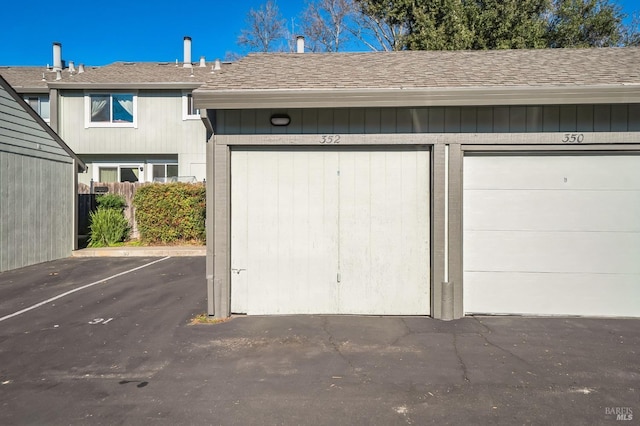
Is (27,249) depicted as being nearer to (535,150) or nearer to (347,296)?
(347,296)

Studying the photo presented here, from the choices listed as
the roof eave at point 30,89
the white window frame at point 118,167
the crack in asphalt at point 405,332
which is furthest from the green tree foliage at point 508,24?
the roof eave at point 30,89

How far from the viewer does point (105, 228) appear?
14125 mm

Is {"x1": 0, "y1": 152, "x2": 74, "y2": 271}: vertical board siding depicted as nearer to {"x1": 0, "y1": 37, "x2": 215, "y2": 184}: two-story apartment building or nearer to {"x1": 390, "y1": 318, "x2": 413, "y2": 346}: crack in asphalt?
{"x1": 0, "y1": 37, "x2": 215, "y2": 184}: two-story apartment building

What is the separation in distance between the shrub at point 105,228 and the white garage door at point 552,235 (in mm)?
12083

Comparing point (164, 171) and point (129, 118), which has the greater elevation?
point (129, 118)

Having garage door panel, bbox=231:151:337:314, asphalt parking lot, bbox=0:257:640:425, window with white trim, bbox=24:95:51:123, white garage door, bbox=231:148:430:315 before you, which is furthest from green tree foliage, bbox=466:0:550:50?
window with white trim, bbox=24:95:51:123

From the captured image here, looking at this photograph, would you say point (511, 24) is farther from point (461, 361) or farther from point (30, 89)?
point (30, 89)

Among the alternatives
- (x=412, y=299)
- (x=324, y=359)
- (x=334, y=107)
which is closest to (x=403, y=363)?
(x=324, y=359)

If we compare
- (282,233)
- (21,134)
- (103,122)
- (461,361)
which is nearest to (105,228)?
(21,134)

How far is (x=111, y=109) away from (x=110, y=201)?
5871 millimetres

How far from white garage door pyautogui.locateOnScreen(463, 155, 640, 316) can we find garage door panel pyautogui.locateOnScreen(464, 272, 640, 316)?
0.01m

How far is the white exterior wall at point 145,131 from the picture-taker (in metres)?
18.3

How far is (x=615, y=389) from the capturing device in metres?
3.88

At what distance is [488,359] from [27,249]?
36.9ft
